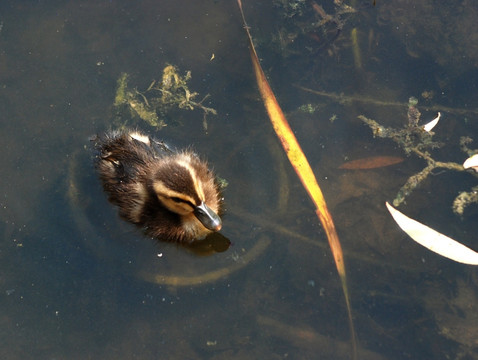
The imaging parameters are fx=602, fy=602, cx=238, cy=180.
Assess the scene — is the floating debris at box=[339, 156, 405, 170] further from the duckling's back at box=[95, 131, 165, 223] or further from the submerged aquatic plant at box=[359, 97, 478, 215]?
the duckling's back at box=[95, 131, 165, 223]

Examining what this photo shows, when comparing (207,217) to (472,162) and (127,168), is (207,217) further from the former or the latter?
(472,162)

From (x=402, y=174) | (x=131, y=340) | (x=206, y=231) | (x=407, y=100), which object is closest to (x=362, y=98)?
(x=407, y=100)

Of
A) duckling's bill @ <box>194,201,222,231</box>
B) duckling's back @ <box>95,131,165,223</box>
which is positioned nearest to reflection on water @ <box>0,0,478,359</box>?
duckling's back @ <box>95,131,165,223</box>

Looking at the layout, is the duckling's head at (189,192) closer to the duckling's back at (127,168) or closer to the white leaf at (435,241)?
the duckling's back at (127,168)

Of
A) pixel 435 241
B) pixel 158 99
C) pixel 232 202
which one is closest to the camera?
pixel 435 241

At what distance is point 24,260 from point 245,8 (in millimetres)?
2472

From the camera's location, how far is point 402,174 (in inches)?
163

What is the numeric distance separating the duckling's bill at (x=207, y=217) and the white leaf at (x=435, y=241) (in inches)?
47.9

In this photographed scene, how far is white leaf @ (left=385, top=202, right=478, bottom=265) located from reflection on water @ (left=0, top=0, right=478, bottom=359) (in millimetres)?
52

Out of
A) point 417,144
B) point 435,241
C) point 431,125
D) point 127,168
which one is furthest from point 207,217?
point 431,125

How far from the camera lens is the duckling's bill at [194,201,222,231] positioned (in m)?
3.67

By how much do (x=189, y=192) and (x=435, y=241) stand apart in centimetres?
163

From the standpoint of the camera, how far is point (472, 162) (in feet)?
13.6

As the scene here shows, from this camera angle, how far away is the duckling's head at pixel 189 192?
3668 millimetres
